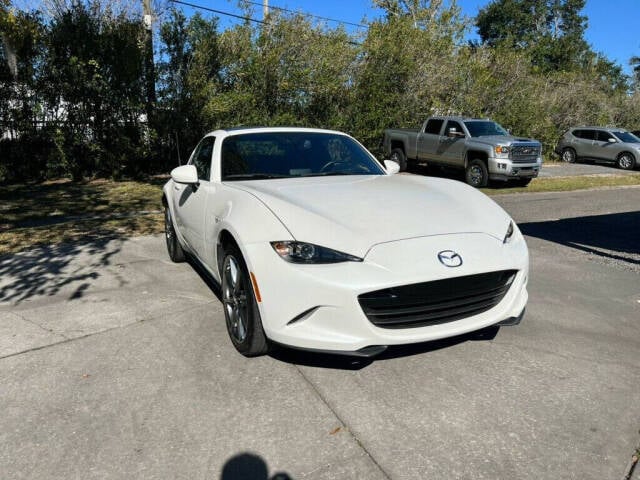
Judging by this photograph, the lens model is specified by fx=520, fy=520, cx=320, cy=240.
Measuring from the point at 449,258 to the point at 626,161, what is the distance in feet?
73.4

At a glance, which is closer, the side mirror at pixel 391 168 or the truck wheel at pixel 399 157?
the side mirror at pixel 391 168

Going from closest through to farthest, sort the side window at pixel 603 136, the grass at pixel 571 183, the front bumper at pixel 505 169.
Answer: the front bumper at pixel 505 169, the grass at pixel 571 183, the side window at pixel 603 136

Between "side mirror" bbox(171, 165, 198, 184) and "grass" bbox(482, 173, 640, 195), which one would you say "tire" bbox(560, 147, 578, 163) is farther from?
"side mirror" bbox(171, 165, 198, 184)

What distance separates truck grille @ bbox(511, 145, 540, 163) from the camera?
1384 cm

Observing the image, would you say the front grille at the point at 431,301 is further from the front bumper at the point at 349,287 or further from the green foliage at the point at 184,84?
the green foliage at the point at 184,84

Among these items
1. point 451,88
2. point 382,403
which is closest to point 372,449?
point 382,403

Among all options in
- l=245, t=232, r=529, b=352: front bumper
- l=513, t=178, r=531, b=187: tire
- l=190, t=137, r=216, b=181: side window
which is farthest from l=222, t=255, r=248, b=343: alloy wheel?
l=513, t=178, r=531, b=187: tire

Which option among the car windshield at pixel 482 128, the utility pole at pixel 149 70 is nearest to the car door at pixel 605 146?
the car windshield at pixel 482 128

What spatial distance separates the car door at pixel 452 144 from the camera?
49.0 feet

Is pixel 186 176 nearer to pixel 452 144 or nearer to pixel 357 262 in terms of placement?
pixel 357 262

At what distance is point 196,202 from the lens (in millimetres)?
4566

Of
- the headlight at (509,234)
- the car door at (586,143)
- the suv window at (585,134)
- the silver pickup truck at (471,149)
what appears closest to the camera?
the headlight at (509,234)

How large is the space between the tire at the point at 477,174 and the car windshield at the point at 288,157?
1004cm

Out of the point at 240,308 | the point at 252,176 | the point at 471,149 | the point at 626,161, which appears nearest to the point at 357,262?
the point at 240,308
